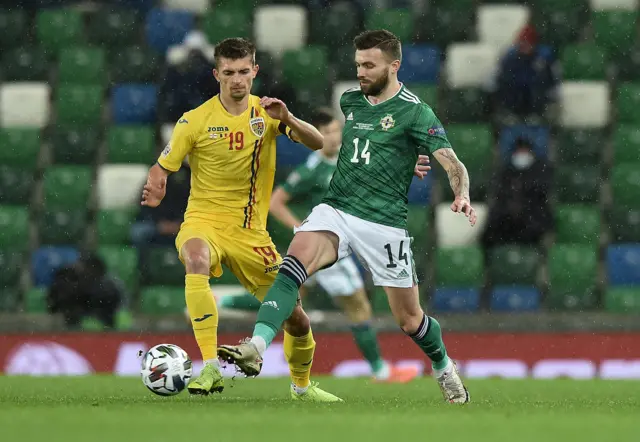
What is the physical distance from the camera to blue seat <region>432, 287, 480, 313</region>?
13.6 meters

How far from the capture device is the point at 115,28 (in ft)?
53.9

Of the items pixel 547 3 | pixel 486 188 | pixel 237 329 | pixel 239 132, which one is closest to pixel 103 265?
pixel 237 329

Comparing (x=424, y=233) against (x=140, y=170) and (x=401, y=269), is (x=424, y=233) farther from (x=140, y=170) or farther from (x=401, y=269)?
(x=401, y=269)

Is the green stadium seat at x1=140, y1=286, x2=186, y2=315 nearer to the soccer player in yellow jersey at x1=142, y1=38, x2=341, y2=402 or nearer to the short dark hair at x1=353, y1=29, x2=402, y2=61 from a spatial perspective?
the soccer player in yellow jersey at x1=142, y1=38, x2=341, y2=402

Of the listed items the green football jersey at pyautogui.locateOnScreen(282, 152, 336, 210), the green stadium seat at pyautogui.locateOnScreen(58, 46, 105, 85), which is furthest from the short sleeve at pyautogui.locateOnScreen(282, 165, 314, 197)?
the green stadium seat at pyautogui.locateOnScreen(58, 46, 105, 85)

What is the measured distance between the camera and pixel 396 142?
316 inches

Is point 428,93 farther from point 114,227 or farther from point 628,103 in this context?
point 114,227

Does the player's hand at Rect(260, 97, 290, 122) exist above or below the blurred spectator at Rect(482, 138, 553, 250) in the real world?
above

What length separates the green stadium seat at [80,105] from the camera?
15.7 m

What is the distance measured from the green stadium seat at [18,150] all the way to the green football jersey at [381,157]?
7901 mm

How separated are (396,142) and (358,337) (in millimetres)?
3504

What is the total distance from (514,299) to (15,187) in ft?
18.0

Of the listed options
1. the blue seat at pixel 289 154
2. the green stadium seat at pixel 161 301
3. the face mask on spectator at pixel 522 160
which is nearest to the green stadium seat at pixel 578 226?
the face mask on spectator at pixel 522 160

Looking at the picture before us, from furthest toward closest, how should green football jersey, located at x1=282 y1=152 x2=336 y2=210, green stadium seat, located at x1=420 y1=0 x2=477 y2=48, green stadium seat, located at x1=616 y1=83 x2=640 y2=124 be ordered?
green stadium seat, located at x1=420 y1=0 x2=477 y2=48
green stadium seat, located at x1=616 y1=83 x2=640 y2=124
green football jersey, located at x1=282 y1=152 x2=336 y2=210
